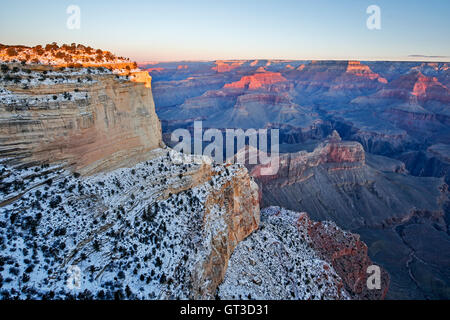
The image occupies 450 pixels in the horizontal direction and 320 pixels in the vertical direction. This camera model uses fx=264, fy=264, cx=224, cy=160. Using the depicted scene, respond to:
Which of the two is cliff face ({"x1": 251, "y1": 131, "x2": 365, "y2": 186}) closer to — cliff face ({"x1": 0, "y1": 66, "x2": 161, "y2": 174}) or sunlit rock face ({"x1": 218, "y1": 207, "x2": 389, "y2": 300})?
sunlit rock face ({"x1": 218, "y1": 207, "x2": 389, "y2": 300})

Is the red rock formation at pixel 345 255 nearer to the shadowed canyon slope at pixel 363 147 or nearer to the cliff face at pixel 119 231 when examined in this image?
the shadowed canyon slope at pixel 363 147

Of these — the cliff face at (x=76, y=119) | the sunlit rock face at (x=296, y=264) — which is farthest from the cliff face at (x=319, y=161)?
the cliff face at (x=76, y=119)

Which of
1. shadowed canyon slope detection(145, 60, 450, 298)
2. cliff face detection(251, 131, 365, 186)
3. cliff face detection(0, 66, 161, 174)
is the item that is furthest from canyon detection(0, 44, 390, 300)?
cliff face detection(251, 131, 365, 186)

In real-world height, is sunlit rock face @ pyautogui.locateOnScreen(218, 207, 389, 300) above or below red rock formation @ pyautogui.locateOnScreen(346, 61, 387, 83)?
below

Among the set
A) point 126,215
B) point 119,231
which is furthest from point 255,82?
point 119,231

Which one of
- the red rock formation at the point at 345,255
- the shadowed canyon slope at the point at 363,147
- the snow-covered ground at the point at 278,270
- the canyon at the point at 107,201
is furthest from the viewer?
the shadowed canyon slope at the point at 363,147
